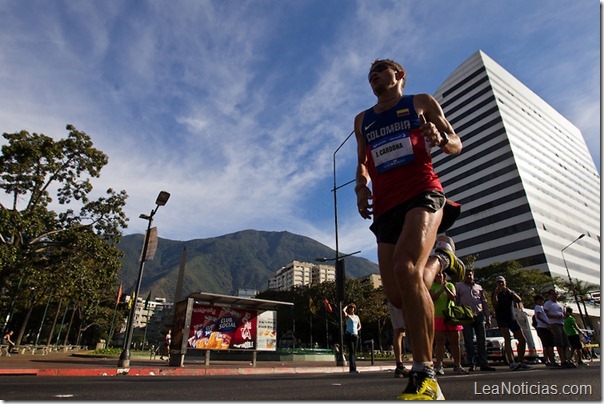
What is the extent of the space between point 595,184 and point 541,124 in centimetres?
2638

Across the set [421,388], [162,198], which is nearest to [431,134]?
[421,388]

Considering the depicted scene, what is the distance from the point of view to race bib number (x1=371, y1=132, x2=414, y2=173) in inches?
103

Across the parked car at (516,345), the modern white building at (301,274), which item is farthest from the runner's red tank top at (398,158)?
the modern white building at (301,274)

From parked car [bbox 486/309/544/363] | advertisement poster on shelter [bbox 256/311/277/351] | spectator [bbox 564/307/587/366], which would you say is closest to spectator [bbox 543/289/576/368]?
spectator [bbox 564/307/587/366]

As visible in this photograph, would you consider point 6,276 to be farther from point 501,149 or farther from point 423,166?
point 501,149

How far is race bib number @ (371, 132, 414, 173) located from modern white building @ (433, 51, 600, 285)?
6663 cm

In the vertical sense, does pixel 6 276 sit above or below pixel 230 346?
above

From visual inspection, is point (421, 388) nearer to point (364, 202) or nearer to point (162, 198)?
point (364, 202)

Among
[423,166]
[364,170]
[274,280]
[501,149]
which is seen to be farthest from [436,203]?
[274,280]

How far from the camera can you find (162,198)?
40.9ft

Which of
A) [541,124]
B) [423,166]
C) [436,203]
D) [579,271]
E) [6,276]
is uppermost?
[541,124]

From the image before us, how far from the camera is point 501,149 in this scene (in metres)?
71.4

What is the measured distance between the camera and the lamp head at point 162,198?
1238cm

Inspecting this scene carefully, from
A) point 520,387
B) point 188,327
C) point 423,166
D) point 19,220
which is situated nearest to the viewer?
point 423,166
